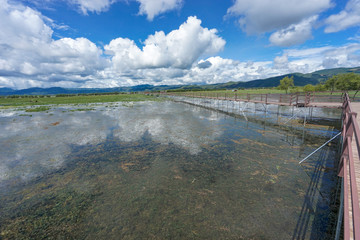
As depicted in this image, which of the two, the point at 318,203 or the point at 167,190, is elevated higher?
the point at 167,190

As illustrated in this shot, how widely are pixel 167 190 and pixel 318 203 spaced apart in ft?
19.6

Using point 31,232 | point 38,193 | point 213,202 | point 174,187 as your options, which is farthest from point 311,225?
point 38,193

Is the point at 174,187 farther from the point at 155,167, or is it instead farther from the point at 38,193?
the point at 38,193

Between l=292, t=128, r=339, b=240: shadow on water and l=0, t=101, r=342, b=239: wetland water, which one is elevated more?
l=0, t=101, r=342, b=239: wetland water

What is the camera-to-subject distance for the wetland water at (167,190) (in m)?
4.92

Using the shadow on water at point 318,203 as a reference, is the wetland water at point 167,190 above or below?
above

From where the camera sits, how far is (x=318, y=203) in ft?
18.9

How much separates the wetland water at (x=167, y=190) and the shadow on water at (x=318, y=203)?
33 millimetres

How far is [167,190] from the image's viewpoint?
22.1 feet

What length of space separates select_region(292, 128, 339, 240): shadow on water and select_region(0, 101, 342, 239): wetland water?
3 centimetres

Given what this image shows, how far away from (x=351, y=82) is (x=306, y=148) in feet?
205

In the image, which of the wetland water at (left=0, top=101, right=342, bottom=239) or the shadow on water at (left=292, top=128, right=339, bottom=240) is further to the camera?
the wetland water at (left=0, top=101, right=342, bottom=239)

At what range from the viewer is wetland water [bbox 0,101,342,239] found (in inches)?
194

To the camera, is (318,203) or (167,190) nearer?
(318,203)
